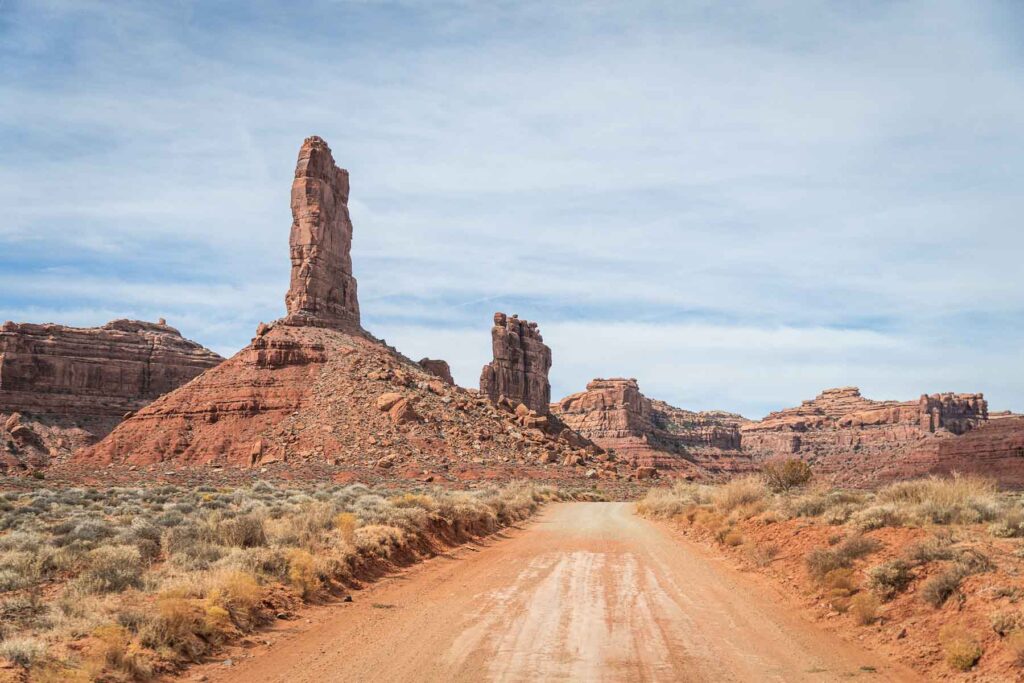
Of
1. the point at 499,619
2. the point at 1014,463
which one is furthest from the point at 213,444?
the point at 1014,463

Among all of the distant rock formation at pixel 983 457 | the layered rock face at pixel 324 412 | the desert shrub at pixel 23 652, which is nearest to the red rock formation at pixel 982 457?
the distant rock formation at pixel 983 457

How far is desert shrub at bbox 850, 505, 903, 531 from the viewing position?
1569 cm

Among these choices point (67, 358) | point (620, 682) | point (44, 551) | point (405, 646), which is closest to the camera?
point (620, 682)

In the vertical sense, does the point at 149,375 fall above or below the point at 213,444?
above

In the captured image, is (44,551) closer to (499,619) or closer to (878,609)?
(499,619)

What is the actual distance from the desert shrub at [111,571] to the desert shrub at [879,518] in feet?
42.4

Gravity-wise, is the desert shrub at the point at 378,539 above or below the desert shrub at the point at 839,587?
above

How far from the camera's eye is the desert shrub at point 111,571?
1185cm

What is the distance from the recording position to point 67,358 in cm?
10794

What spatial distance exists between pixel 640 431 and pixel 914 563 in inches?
5516

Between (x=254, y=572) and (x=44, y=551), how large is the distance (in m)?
4.02

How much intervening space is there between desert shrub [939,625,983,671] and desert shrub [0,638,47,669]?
993 centimetres

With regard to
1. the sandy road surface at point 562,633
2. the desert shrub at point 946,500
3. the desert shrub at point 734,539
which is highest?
the desert shrub at point 946,500

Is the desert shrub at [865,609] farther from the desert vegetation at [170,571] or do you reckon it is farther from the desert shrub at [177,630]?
the desert shrub at [177,630]
